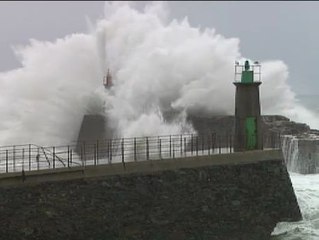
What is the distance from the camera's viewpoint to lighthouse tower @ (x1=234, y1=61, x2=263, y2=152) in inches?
451

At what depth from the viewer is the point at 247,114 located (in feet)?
37.7

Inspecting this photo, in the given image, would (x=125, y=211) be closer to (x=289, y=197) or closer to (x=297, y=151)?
(x=289, y=197)

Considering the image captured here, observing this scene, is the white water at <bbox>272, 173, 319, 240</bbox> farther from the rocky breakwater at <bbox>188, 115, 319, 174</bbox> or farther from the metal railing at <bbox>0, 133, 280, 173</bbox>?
the metal railing at <bbox>0, 133, 280, 173</bbox>

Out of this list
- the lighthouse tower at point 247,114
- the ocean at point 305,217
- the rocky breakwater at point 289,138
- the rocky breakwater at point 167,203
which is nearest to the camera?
the rocky breakwater at point 167,203

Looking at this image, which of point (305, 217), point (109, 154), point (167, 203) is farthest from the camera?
point (305, 217)

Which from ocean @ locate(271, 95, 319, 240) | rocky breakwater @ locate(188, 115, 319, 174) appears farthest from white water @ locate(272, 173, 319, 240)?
rocky breakwater @ locate(188, 115, 319, 174)

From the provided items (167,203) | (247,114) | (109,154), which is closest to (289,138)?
(247,114)

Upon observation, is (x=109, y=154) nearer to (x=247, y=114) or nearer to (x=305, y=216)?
(x=247, y=114)

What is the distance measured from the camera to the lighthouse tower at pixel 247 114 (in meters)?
11.4

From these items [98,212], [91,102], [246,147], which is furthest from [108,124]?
[98,212]

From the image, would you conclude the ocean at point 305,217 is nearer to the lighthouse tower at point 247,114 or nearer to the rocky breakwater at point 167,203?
the rocky breakwater at point 167,203

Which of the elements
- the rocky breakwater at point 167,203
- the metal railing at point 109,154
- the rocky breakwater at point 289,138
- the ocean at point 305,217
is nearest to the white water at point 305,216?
the ocean at point 305,217

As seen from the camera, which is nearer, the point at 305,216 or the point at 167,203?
the point at 167,203

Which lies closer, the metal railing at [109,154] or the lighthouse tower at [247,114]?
the metal railing at [109,154]
